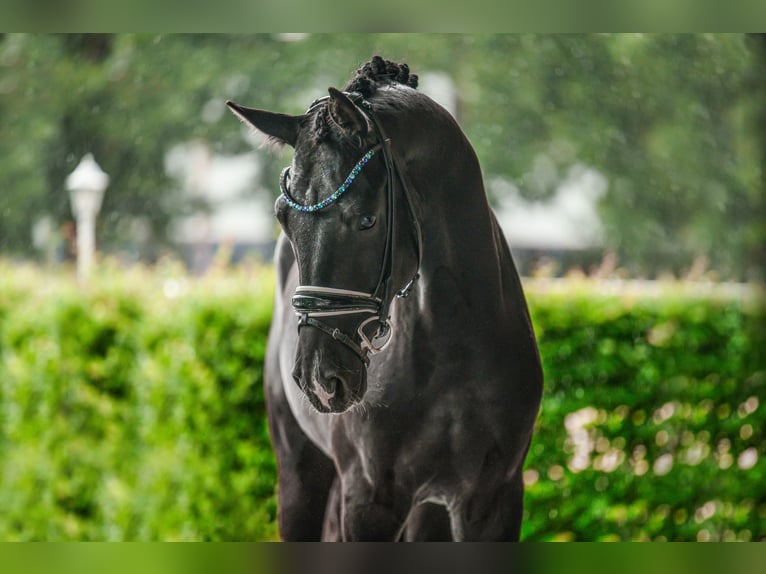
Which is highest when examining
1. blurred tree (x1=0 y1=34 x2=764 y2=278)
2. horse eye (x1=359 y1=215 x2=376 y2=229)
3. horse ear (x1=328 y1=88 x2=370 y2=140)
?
blurred tree (x1=0 y1=34 x2=764 y2=278)

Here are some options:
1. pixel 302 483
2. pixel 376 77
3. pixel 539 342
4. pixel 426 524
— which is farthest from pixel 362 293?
pixel 539 342

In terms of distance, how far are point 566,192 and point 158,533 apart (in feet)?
19.0

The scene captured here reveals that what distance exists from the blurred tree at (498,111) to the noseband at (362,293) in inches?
232

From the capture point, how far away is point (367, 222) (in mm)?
1749

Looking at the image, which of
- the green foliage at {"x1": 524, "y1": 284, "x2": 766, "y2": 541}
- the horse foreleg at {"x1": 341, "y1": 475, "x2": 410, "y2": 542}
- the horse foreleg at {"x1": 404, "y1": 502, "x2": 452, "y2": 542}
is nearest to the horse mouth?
the horse foreleg at {"x1": 341, "y1": 475, "x2": 410, "y2": 542}

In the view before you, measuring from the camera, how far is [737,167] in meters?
8.38

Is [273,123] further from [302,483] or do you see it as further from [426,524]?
[302,483]

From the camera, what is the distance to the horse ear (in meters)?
1.73

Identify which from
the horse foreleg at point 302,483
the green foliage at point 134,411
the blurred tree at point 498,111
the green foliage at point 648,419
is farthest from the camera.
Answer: the blurred tree at point 498,111

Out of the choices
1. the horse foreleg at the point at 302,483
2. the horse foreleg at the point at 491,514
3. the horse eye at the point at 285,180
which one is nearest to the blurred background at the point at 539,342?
the horse eye at the point at 285,180

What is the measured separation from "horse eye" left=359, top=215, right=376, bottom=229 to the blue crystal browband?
0.22ft

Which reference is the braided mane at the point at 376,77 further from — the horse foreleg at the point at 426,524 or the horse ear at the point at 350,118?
the horse foreleg at the point at 426,524

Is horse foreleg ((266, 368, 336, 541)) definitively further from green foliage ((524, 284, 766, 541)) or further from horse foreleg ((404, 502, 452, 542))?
green foliage ((524, 284, 766, 541))

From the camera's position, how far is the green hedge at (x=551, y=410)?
440 cm
